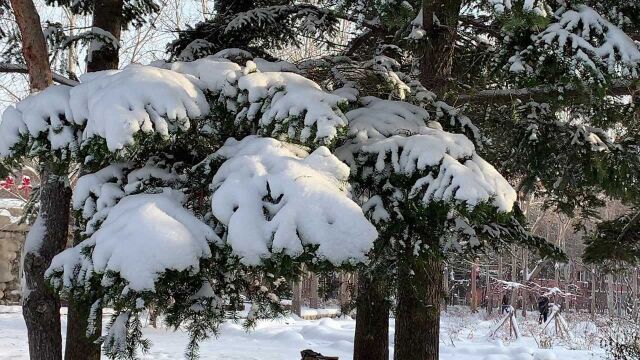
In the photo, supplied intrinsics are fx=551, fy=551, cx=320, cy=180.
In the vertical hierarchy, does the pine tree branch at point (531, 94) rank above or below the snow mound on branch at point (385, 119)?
above

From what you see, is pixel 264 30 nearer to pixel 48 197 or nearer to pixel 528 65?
pixel 48 197

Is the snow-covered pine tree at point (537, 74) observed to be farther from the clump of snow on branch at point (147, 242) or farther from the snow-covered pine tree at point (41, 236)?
the snow-covered pine tree at point (41, 236)

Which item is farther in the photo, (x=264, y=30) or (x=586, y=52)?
(x=264, y=30)

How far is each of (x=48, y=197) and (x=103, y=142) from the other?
2334 mm

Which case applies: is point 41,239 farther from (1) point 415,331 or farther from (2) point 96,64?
(1) point 415,331

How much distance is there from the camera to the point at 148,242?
236 cm

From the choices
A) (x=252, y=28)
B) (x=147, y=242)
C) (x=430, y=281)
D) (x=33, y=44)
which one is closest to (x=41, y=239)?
(x=33, y=44)

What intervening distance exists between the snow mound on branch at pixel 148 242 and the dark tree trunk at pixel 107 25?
2975 millimetres

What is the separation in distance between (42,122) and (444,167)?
2.15 metres

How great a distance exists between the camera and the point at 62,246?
15.2 feet

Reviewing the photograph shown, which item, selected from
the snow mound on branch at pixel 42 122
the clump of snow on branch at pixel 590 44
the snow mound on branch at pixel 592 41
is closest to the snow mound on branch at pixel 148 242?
the snow mound on branch at pixel 42 122

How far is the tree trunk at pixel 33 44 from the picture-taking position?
410 centimetres

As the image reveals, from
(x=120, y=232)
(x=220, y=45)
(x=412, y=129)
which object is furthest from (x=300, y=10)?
(x=120, y=232)

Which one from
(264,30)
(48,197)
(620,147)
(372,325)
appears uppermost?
(264,30)
